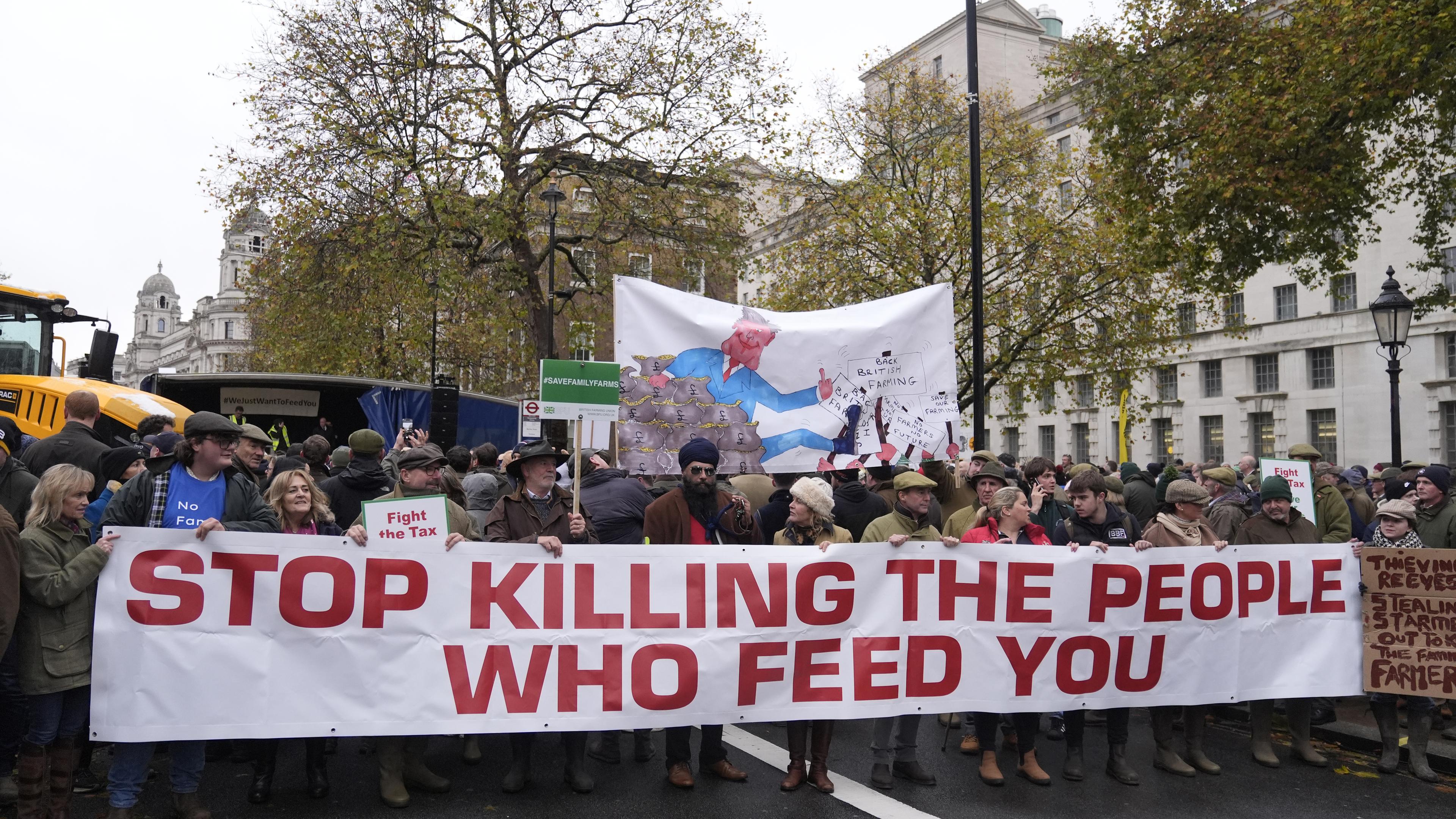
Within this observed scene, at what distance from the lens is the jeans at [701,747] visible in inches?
246

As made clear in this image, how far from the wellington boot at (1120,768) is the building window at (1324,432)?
128 ft

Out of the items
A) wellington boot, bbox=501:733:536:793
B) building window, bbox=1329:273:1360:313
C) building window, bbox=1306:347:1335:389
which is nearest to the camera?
wellington boot, bbox=501:733:536:793

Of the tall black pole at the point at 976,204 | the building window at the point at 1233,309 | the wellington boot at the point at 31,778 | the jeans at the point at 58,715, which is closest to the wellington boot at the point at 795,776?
the jeans at the point at 58,715

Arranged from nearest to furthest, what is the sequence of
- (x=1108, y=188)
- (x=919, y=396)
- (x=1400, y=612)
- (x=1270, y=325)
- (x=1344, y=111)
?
1. (x=1400, y=612)
2. (x=919, y=396)
3. (x=1344, y=111)
4. (x=1108, y=188)
5. (x=1270, y=325)

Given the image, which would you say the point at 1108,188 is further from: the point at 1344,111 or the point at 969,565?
the point at 969,565

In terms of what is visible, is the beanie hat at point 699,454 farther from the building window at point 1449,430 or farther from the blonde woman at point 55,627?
the building window at point 1449,430

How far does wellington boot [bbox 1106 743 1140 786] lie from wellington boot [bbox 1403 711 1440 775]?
5.91 feet

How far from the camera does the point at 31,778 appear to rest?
202 inches

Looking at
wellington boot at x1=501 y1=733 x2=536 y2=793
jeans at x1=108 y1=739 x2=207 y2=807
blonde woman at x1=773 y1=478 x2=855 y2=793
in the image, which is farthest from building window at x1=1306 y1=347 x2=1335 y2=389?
jeans at x1=108 y1=739 x2=207 y2=807

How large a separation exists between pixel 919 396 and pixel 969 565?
1.54 metres

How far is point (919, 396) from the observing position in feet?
25.1

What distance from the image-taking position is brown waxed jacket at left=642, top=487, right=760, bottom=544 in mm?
6527

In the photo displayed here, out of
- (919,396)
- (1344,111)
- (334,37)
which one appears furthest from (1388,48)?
(334,37)

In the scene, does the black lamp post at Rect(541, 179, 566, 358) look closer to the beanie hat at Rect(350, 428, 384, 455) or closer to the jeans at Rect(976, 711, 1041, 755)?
the beanie hat at Rect(350, 428, 384, 455)
